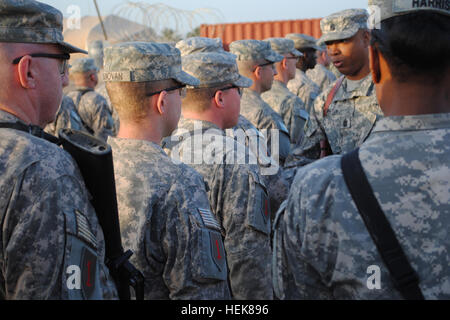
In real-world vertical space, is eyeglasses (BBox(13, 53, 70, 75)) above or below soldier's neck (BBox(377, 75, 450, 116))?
above

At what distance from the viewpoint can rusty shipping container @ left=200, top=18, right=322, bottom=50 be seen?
58.6 feet

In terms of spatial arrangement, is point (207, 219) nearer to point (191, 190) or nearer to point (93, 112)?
point (191, 190)

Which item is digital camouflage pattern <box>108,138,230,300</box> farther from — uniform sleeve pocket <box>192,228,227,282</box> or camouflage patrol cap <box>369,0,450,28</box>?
camouflage patrol cap <box>369,0,450,28</box>

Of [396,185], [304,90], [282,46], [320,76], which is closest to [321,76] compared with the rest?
[320,76]

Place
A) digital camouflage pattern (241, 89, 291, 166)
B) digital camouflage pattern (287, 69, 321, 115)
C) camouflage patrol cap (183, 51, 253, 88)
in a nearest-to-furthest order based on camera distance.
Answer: camouflage patrol cap (183, 51, 253, 88)
digital camouflage pattern (241, 89, 291, 166)
digital camouflage pattern (287, 69, 321, 115)

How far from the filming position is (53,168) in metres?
1.72

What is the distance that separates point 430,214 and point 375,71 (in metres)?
0.48

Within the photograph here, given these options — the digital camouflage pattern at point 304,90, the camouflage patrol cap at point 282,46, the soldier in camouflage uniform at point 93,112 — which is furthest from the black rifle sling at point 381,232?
the soldier in camouflage uniform at point 93,112

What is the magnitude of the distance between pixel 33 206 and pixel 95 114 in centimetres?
Result: 766

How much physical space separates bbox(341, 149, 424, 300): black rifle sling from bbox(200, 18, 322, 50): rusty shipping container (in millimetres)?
16458

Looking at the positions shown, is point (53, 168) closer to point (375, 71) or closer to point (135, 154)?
point (135, 154)

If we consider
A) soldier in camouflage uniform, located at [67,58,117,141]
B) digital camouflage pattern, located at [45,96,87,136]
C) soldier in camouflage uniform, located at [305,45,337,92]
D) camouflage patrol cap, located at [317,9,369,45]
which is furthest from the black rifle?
soldier in camouflage uniform, located at [305,45,337,92]

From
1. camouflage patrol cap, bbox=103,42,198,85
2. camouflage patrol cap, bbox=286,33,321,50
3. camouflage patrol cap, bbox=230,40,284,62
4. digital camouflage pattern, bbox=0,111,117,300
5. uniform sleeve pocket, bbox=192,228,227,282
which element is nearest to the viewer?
digital camouflage pattern, bbox=0,111,117,300
